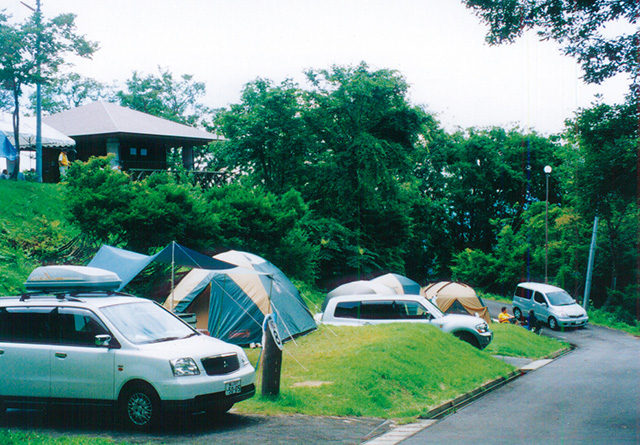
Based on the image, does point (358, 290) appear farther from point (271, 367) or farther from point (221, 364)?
point (221, 364)

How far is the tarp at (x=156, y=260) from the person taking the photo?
12.3m

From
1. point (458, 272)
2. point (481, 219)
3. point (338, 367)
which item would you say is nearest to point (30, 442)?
point (338, 367)

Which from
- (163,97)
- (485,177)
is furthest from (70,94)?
(485,177)

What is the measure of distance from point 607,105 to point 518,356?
858cm

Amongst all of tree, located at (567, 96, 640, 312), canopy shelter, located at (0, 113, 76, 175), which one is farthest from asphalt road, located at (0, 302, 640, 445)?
canopy shelter, located at (0, 113, 76, 175)

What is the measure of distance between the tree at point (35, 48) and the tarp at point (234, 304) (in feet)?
49.8

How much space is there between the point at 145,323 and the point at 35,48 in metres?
21.4

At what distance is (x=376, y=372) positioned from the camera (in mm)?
10656

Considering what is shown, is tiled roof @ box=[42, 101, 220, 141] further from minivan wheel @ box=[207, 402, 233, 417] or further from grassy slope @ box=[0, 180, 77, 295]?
minivan wheel @ box=[207, 402, 233, 417]

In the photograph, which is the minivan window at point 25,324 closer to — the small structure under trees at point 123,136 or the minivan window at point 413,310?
the minivan window at point 413,310

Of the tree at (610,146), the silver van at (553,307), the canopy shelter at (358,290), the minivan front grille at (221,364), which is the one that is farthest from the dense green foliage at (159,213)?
the silver van at (553,307)

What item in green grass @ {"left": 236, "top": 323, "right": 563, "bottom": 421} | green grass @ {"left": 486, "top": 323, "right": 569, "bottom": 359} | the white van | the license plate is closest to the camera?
the license plate

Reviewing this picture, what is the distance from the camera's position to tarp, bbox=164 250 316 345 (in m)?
14.6

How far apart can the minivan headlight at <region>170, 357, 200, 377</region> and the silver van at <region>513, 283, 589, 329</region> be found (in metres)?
24.0
